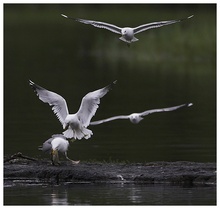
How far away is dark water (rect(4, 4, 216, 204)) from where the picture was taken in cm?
1802

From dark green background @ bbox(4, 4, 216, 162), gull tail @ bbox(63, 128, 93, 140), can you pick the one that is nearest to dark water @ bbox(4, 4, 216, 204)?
dark green background @ bbox(4, 4, 216, 162)

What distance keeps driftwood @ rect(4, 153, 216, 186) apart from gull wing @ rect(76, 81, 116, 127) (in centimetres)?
65

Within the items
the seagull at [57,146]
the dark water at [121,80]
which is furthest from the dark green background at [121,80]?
the seagull at [57,146]

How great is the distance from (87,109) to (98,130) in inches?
228

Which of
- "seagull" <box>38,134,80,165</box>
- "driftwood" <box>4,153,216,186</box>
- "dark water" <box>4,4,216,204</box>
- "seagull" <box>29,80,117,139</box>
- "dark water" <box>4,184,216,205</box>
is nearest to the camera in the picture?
"dark water" <box>4,184,216,205</box>

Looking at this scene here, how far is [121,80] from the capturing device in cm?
3052

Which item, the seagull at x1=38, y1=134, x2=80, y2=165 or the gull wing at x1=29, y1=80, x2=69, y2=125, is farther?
the gull wing at x1=29, y1=80, x2=69, y2=125

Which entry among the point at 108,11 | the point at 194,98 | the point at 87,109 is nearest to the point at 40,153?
the point at 87,109

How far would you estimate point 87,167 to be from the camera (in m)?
14.4

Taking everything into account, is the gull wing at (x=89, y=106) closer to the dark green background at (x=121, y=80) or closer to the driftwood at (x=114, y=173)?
the driftwood at (x=114, y=173)

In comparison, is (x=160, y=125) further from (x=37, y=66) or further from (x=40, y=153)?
(x=37, y=66)

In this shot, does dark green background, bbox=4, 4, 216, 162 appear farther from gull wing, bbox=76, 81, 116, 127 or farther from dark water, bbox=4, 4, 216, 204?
gull wing, bbox=76, 81, 116, 127

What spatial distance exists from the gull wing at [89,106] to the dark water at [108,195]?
131cm

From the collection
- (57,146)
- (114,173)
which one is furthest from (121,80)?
(114,173)
